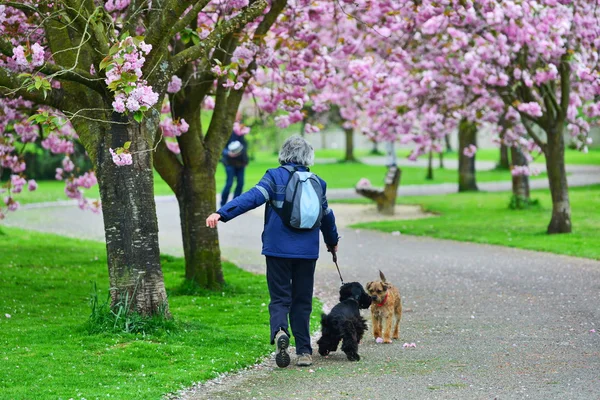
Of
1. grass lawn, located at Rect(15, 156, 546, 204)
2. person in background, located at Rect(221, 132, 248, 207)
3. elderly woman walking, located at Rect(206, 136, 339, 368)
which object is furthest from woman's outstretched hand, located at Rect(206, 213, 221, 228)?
grass lawn, located at Rect(15, 156, 546, 204)

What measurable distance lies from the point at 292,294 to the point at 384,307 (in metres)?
1.11

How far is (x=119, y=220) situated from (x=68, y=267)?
6.52 metres

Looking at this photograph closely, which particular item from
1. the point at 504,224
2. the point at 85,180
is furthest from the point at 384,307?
the point at 504,224

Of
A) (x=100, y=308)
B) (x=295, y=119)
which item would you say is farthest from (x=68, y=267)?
(x=100, y=308)

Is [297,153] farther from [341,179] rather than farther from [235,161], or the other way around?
[341,179]

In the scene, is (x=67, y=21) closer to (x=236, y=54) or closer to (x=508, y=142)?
(x=236, y=54)

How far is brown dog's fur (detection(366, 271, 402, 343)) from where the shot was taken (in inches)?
352

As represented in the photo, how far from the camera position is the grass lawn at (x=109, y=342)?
718 cm

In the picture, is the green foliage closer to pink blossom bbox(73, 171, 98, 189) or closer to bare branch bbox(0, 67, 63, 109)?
pink blossom bbox(73, 171, 98, 189)

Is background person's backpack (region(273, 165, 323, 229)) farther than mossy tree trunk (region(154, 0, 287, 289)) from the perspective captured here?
No

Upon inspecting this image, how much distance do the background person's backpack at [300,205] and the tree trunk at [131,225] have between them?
67.4 inches

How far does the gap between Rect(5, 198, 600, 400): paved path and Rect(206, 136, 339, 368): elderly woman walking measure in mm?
320

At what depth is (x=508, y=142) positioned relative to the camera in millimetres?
22391

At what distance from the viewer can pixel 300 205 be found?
7.99m
